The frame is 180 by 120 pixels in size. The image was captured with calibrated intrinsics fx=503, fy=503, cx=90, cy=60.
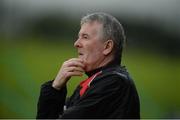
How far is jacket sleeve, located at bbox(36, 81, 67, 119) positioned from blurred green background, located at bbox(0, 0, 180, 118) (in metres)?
1.89

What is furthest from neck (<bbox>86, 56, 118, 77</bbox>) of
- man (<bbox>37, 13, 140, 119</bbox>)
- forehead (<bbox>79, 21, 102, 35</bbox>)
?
forehead (<bbox>79, 21, 102, 35</bbox>)

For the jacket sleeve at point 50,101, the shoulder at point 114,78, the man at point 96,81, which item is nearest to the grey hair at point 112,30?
the man at point 96,81

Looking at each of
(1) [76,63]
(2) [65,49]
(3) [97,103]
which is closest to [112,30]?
(1) [76,63]

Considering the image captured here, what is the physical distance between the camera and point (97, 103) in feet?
6.23

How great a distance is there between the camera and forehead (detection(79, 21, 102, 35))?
2.12m

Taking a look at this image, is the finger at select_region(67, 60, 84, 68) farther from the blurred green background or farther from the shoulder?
the blurred green background

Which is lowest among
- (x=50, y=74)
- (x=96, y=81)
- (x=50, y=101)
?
(x=50, y=74)

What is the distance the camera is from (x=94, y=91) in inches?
76.0

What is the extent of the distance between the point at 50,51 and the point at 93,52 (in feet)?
7.21

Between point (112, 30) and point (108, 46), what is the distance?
7cm

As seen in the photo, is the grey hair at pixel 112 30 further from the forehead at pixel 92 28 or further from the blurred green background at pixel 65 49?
the blurred green background at pixel 65 49

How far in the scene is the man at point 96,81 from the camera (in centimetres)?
191

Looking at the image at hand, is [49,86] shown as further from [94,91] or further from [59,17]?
[59,17]

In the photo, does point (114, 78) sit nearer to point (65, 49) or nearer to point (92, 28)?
point (92, 28)
